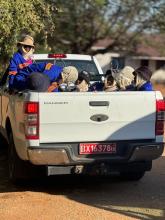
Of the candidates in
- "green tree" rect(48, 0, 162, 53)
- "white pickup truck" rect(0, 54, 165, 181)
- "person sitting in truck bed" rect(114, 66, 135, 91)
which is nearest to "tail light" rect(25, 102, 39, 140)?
"white pickup truck" rect(0, 54, 165, 181)

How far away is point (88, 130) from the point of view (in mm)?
6961

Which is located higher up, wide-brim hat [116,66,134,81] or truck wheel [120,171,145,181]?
wide-brim hat [116,66,134,81]

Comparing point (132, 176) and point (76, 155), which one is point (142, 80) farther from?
point (132, 176)

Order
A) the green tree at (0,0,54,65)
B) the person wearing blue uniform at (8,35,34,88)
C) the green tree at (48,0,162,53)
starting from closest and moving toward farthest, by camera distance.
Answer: the person wearing blue uniform at (8,35,34,88)
the green tree at (0,0,54,65)
the green tree at (48,0,162,53)

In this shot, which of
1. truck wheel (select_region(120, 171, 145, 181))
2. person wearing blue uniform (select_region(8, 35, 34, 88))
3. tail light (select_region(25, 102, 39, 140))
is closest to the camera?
tail light (select_region(25, 102, 39, 140))

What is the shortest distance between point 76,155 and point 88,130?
0.35 meters

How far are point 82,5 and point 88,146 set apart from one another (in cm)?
2172

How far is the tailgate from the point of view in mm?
6781

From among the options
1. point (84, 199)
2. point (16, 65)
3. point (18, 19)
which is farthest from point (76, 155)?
point (18, 19)

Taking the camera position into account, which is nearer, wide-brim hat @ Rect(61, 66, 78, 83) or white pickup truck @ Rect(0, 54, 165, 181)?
white pickup truck @ Rect(0, 54, 165, 181)

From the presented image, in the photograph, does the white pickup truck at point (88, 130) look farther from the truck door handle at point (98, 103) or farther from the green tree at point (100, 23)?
the green tree at point (100, 23)

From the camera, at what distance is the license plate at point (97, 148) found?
6.97m

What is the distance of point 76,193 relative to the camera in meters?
7.62

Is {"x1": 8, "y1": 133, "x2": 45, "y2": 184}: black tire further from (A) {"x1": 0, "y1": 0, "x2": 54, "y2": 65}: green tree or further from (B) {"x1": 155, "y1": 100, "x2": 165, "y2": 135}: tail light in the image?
(A) {"x1": 0, "y1": 0, "x2": 54, "y2": 65}: green tree
